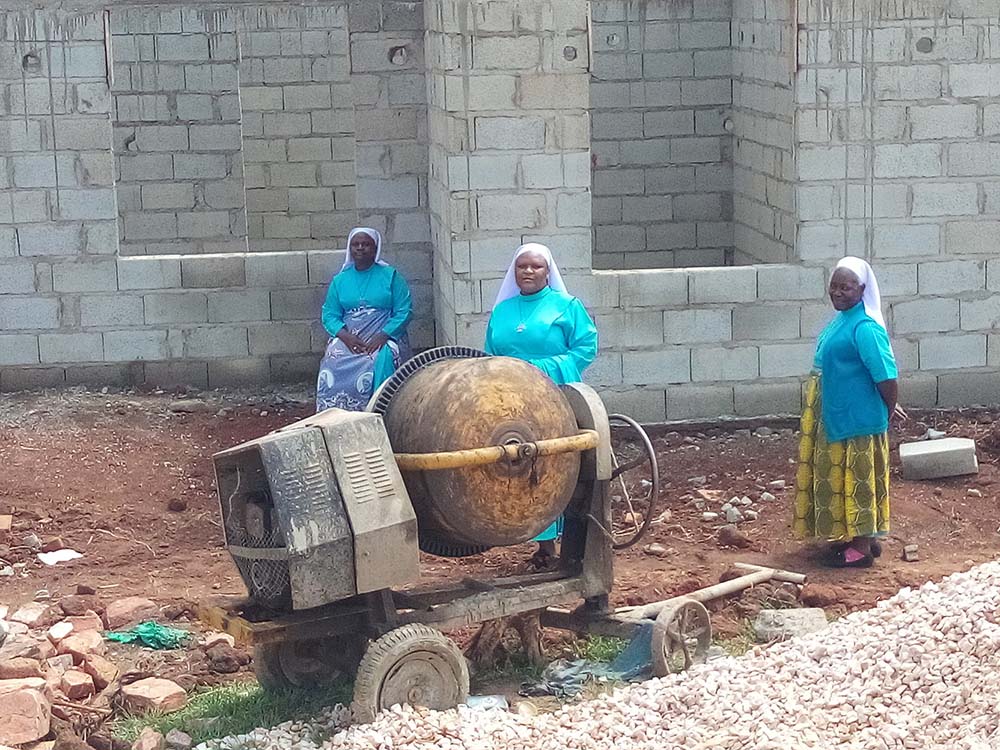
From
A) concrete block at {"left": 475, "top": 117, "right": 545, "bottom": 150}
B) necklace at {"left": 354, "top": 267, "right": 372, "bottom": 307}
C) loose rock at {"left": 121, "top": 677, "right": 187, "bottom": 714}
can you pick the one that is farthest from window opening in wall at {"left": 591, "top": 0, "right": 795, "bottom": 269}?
loose rock at {"left": 121, "top": 677, "right": 187, "bottom": 714}

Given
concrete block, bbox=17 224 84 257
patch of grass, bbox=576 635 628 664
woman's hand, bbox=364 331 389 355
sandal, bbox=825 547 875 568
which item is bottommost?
patch of grass, bbox=576 635 628 664

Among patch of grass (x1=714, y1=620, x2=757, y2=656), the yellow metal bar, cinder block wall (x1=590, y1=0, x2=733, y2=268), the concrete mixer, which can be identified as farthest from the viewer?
cinder block wall (x1=590, y1=0, x2=733, y2=268)

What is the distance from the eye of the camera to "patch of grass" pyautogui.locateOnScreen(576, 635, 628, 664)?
20.9 ft

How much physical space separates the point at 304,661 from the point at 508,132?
4206 millimetres

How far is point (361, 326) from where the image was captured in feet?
33.1

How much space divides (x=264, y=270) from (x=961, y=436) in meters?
4.66

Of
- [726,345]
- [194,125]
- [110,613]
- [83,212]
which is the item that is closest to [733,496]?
[726,345]

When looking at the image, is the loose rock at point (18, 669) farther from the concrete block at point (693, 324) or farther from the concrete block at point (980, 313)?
the concrete block at point (980, 313)

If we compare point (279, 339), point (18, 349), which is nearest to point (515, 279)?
point (279, 339)

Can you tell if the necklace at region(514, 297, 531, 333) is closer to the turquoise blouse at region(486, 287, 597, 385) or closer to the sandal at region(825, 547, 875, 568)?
the turquoise blouse at region(486, 287, 597, 385)

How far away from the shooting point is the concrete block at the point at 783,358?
9.84m

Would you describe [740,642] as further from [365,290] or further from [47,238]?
[47,238]

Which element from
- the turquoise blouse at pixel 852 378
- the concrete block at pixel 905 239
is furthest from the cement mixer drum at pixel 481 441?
the concrete block at pixel 905 239

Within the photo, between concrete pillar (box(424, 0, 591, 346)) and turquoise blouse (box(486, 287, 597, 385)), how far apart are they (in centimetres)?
206
